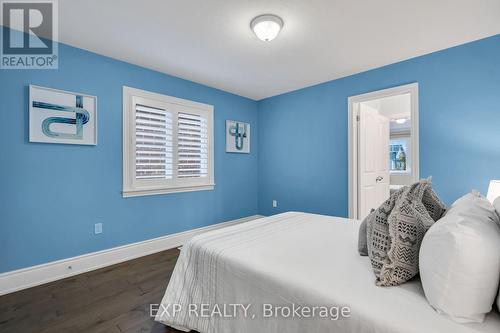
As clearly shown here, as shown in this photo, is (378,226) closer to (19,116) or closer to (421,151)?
(421,151)

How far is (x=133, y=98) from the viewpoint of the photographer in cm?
293

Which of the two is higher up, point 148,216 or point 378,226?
point 378,226

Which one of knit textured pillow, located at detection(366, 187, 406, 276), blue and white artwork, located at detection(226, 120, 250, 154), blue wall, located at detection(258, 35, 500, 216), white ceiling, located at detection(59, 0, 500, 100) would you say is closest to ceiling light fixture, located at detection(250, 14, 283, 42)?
white ceiling, located at detection(59, 0, 500, 100)

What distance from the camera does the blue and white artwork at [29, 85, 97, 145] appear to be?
2262 mm

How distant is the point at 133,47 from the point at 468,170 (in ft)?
12.8

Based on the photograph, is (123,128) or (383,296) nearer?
(383,296)

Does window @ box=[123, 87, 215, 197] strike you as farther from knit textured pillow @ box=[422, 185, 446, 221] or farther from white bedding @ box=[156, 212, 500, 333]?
knit textured pillow @ box=[422, 185, 446, 221]

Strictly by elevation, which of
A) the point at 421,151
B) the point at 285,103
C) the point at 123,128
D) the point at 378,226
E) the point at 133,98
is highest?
the point at 285,103

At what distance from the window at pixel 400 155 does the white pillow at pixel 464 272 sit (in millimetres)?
5908

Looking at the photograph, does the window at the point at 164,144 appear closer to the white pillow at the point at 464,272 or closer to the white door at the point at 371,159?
the white door at the point at 371,159

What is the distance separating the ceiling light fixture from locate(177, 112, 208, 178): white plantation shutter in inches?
69.8

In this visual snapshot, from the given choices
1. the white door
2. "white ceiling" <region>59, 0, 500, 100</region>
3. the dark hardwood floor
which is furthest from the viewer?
the white door

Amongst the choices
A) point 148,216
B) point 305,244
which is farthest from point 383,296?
point 148,216

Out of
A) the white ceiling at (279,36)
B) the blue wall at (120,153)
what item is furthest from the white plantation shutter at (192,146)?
the white ceiling at (279,36)
